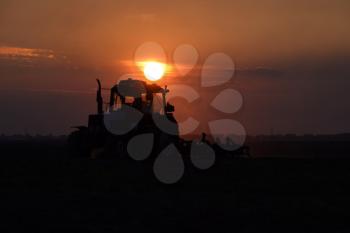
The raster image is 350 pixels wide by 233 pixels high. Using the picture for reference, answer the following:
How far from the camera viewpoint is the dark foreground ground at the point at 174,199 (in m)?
13.5

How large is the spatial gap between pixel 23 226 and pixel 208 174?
1085 cm

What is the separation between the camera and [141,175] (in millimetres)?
22359

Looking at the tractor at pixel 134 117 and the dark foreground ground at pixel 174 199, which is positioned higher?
the tractor at pixel 134 117

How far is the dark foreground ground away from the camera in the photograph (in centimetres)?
1345

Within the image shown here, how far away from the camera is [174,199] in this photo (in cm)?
1672

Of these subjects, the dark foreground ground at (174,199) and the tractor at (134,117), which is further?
the tractor at (134,117)

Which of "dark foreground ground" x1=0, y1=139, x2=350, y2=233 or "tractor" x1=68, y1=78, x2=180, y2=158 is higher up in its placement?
"tractor" x1=68, y1=78, x2=180, y2=158

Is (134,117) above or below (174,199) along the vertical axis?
above

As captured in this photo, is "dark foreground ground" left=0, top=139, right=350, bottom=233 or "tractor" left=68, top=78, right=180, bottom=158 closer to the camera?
"dark foreground ground" left=0, top=139, right=350, bottom=233

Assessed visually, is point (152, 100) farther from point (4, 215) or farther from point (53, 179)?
point (4, 215)

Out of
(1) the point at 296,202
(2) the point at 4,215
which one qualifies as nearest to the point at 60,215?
(2) the point at 4,215

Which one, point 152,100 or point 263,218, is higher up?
point 152,100

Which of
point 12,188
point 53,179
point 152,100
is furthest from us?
point 152,100

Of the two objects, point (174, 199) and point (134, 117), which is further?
point (134, 117)
